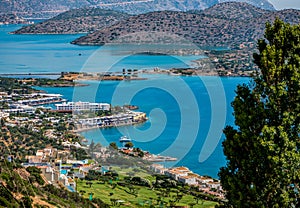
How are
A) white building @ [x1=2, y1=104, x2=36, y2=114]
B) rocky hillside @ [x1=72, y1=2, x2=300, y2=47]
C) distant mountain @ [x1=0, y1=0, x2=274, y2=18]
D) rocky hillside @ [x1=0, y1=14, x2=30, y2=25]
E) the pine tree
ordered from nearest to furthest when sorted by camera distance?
the pine tree < white building @ [x1=2, y1=104, x2=36, y2=114] < rocky hillside @ [x1=72, y1=2, x2=300, y2=47] < rocky hillside @ [x1=0, y1=14, x2=30, y2=25] < distant mountain @ [x1=0, y1=0, x2=274, y2=18]

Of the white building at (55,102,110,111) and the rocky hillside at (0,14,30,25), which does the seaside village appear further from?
the rocky hillside at (0,14,30,25)

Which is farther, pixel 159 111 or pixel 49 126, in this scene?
pixel 159 111

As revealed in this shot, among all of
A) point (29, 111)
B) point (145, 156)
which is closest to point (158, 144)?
point (145, 156)

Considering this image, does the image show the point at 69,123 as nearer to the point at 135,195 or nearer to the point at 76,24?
the point at 135,195

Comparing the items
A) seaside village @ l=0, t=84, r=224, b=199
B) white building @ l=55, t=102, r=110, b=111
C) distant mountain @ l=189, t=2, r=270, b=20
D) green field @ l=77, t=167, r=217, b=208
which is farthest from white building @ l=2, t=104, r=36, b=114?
distant mountain @ l=189, t=2, r=270, b=20

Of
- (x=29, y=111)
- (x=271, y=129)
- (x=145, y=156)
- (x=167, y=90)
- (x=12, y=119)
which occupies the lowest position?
(x=271, y=129)

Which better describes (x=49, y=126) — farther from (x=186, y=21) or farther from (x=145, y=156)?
(x=186, y=21)

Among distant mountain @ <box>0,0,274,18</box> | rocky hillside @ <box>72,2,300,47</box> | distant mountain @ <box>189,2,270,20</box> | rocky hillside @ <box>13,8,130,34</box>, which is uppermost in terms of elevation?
distant mountain @ <box>0,0,274,18</box>

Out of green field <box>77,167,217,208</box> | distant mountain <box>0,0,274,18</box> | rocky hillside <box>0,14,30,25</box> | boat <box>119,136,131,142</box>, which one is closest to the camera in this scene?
green field <box>77,167,217,208</box>

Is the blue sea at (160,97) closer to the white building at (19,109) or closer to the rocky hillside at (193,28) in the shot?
the white building at (19,109)
